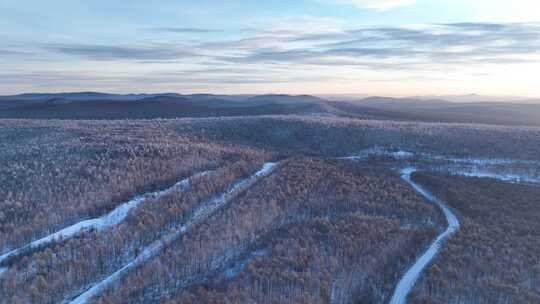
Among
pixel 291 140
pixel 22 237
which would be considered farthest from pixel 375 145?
pixel 22 237

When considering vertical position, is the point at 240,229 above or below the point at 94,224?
below

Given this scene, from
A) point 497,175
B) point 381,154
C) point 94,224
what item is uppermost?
point 381,154

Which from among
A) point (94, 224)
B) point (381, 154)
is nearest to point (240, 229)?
point (94, 224)

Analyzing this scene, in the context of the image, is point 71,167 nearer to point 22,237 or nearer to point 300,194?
point 22,237

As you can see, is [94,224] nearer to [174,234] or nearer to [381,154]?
[174,234]

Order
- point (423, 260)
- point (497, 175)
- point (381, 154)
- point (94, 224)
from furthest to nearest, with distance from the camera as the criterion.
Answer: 1. point (381, 154)
2. point (497, 175)
3. point (94, 224)
4. point (423, 260)

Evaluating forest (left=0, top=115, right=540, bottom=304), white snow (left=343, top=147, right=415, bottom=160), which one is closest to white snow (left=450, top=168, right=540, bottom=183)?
forest (left=0, top=115, right=540, bottom=304)

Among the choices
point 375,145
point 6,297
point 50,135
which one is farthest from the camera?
point 375,145
